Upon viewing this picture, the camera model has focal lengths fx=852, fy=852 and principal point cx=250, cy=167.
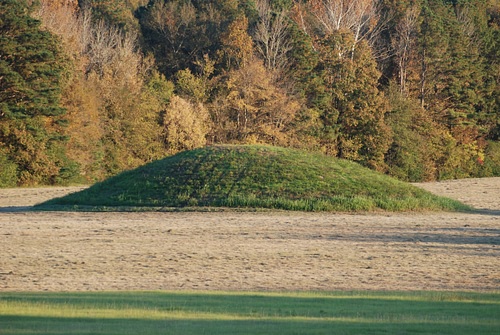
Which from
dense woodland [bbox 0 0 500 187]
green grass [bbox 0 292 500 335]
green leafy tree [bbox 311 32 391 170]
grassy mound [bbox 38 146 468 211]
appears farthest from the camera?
green leafy tree [bbox 311 32 391 170]

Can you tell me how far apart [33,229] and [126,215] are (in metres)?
7.69

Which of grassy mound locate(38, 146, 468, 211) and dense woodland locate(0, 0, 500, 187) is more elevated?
dense woodland locate(0, 0, 500, 187)

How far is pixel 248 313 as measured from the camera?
14.6 m

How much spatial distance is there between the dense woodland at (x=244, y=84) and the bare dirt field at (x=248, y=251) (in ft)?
86.2

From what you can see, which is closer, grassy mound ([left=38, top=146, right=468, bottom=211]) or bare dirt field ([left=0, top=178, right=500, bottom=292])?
bare dirt field ([left=0, top=178, right=500, bottom=292])

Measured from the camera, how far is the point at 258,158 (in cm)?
4956

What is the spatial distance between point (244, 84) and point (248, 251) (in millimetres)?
53335

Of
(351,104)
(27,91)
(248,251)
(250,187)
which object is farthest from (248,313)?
(351,104)

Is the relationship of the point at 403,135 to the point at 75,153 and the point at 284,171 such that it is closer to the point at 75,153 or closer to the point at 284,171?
the point at 75,153

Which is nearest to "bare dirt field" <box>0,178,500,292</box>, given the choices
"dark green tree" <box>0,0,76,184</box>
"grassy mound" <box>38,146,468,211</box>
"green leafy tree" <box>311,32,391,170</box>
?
"grassy mound" <box>38,146,468,211</box>

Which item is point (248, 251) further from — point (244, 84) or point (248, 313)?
point (244, 84)

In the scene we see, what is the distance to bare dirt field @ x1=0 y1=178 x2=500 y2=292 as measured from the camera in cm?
2155

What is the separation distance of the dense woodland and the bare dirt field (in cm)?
2626

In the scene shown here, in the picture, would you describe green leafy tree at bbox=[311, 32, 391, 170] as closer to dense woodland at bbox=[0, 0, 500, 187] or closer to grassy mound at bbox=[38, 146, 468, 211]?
dense woodland at bbox=[0, 0, 500, 187]
